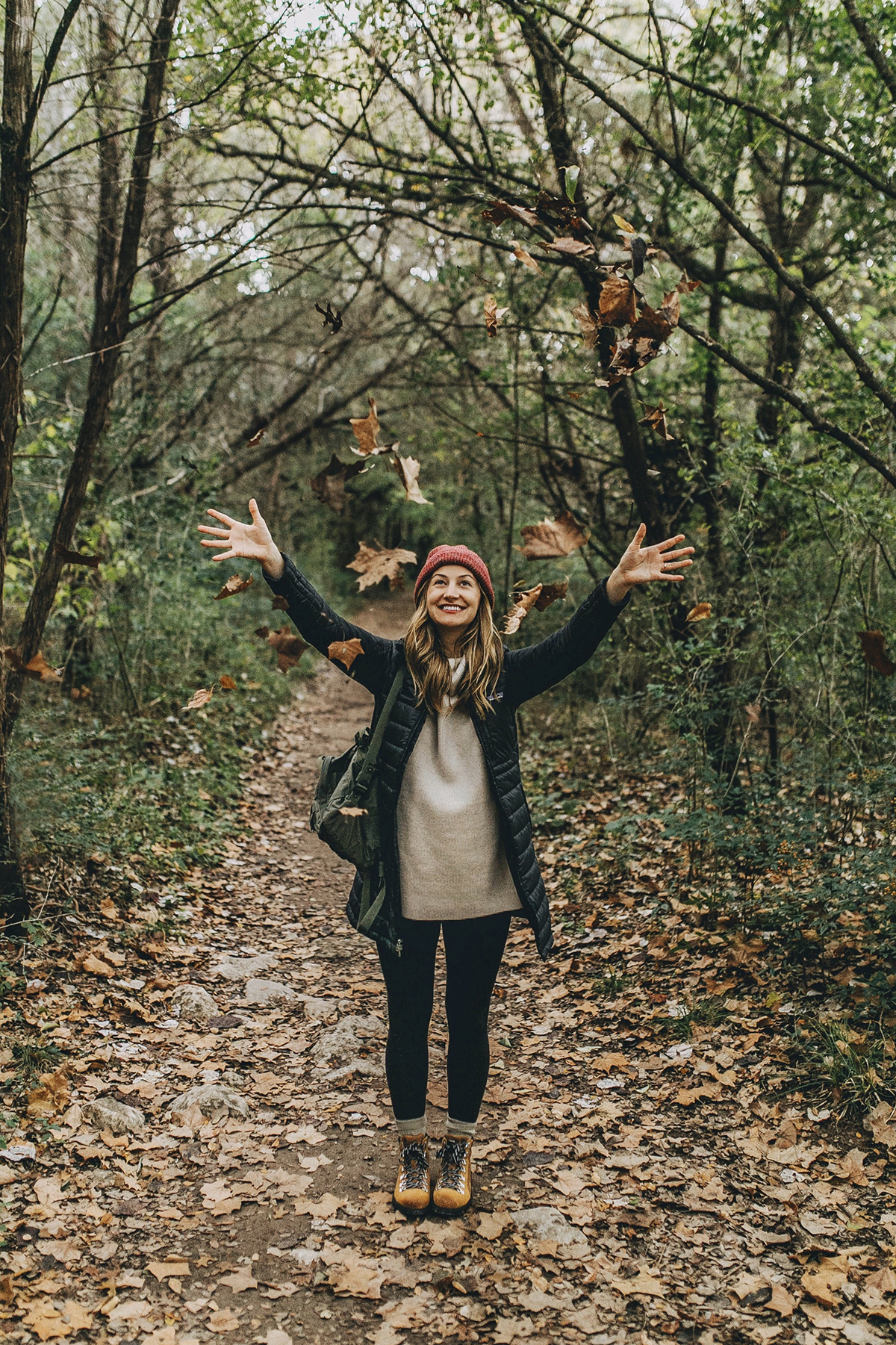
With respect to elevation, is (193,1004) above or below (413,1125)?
below

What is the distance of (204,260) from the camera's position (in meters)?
11.2

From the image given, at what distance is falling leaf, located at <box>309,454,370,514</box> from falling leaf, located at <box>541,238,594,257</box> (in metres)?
1.11

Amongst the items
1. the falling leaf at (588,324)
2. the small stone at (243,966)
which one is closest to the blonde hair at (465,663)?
the falling leaf at (588,324)

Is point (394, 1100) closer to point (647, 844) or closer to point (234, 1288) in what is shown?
point (234, 1288)

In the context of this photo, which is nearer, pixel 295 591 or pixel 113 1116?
pixel 295 591

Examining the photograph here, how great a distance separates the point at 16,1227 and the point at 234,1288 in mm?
762

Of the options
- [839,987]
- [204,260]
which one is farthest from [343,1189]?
[204,260]

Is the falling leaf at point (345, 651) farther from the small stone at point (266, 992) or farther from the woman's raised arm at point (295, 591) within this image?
the small stone at point (266, 992)

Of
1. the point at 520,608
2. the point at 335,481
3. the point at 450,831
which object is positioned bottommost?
the point at 450,831

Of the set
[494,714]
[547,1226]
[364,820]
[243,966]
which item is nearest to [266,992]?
[243,966]

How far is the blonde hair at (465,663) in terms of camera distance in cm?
306

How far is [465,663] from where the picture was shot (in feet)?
10.2

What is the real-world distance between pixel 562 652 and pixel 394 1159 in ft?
7.04

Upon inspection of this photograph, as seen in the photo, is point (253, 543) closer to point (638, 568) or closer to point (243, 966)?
point (638, 568)
